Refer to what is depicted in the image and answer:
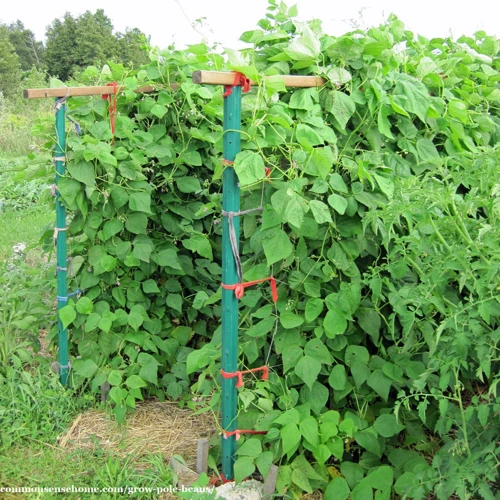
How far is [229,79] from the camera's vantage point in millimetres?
2270

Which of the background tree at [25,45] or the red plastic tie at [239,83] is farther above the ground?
the background tree at [25,45]

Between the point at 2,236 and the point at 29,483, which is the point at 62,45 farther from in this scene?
the point at 29,483

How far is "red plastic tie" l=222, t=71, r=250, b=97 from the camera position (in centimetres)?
229

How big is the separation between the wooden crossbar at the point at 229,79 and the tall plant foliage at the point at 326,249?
0.04 m

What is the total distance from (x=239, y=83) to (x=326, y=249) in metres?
0.77

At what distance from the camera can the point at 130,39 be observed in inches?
1649

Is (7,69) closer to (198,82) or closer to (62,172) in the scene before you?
(62,172)

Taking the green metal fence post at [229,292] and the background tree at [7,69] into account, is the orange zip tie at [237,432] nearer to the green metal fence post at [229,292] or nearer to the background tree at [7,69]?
the green metal fence post at [229,292]

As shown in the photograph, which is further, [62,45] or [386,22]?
[62,45]

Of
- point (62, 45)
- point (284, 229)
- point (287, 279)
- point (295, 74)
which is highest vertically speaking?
point (62, 45)

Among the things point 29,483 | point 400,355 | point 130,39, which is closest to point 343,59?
point 400,355

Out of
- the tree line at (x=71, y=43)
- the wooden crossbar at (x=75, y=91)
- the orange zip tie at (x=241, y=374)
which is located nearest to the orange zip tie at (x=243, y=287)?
the orange zip tie at (x=241, y=374)

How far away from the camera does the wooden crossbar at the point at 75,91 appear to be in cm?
312

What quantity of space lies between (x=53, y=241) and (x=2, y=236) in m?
2.99
